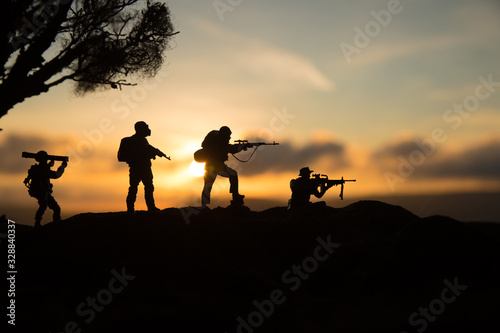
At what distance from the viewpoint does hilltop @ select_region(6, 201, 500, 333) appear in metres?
7.16

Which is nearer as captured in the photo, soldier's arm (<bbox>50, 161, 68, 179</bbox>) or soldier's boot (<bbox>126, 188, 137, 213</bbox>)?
soldier's boot (<bbox>126, 188, 137, 213</bbox>)

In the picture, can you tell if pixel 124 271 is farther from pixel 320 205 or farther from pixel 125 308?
pixel 320 205

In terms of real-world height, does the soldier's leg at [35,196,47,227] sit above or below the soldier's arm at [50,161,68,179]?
below

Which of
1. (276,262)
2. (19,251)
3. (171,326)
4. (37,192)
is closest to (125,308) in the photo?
(171,326)

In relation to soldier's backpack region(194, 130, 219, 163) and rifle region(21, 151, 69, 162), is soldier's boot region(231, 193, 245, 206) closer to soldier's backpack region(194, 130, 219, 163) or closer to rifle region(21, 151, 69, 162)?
soldier's backpack region(194, 130, 219, 163)

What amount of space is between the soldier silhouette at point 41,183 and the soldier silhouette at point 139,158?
100 inches

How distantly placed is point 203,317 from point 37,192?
832 cm

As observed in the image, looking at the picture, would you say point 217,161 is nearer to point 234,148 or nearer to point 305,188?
point 234,148

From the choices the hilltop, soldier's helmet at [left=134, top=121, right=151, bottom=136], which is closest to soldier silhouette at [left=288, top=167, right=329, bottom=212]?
the hilltop

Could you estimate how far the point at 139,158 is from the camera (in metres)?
12.6

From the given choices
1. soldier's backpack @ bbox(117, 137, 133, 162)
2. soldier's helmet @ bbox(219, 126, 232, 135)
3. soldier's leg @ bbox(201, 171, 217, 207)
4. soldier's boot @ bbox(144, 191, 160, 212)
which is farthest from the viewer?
soldier's boot @ bbox(144, 191, 160, 212)

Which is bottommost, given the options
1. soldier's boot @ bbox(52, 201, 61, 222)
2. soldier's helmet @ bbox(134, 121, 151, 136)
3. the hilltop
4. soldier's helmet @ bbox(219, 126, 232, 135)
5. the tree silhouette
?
the hilltop

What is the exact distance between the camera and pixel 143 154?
12664 millimetres

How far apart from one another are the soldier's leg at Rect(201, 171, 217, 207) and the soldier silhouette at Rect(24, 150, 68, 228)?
176 inches
